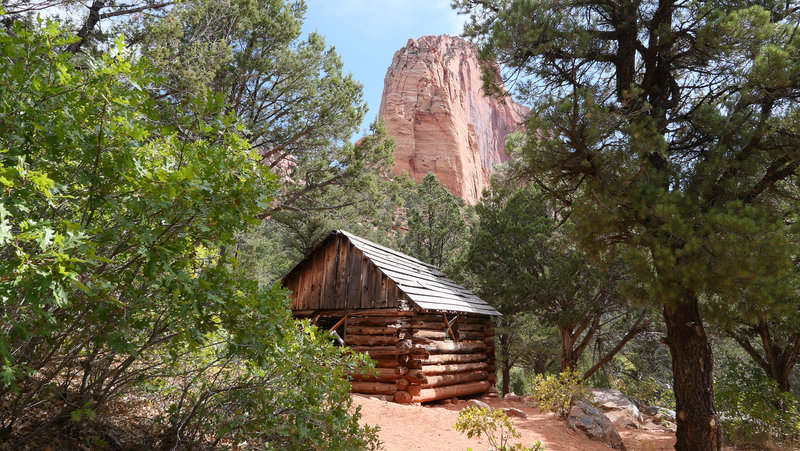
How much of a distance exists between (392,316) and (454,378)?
8.84ft

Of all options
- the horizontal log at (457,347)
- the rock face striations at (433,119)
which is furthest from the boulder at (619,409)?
the rock face striations at (433,119)

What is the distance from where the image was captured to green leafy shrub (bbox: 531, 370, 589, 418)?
888 centimetres

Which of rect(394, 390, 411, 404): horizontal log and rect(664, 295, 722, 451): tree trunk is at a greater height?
rect(664, 295, 722, 451): tree trunk

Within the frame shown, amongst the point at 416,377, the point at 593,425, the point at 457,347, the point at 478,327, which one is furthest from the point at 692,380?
the point at 478,327

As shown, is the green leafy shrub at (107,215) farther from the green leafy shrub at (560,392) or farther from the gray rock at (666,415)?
the gray rock at (666,415)

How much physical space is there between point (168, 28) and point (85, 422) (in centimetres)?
844

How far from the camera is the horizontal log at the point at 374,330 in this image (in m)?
10.1

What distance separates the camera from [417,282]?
37.4 ft

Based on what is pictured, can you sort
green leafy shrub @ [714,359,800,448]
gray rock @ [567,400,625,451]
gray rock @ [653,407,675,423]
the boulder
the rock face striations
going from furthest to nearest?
the rock face striations < gray rock @ [653,407,675,423] < the boulder < green leafy shrub @ [714,359,800,448] < gray rock @ [567,400,625,451]

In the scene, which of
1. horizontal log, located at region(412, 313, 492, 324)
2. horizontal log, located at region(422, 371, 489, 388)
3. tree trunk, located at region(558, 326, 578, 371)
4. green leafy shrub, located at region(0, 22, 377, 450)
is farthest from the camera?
tree trunk, located at region(558, 326, 578, 371)

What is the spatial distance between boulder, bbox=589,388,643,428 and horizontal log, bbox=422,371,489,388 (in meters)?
3.07

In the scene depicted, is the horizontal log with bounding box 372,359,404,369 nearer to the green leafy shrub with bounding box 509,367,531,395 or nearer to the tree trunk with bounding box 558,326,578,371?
the tree trunk with bounding box 558,326,578,371

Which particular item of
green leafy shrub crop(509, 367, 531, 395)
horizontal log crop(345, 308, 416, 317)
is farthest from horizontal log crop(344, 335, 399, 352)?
green leafy shrub crop(509, 367, 531, 395)

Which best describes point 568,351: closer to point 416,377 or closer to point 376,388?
point 416,377
